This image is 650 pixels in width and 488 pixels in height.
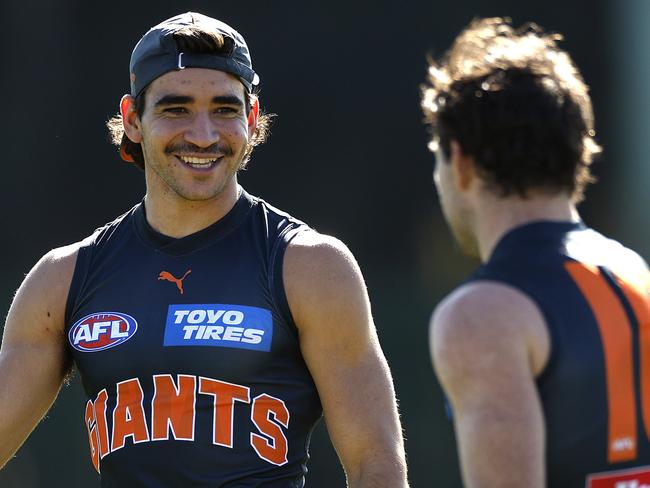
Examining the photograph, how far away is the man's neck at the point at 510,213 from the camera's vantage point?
256 cm

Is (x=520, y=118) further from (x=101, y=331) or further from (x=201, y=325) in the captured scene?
(x=101, y=331)

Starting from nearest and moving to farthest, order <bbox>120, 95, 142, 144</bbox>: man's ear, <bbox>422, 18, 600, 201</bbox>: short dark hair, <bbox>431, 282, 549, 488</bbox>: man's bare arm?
1. <bbox>431, 282, 549, 488</bbox>: man's bare arm
2. <bbox>422, 18, 600, 201</bbox>: short dark hair
3. <bbox>120, 95, 142, 144</bbox>: man's ear

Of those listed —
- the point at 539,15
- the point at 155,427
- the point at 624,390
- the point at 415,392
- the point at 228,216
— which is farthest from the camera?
the point at 539,15

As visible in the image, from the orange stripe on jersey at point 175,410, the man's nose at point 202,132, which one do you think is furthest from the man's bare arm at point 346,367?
the man's nose at point 202,132

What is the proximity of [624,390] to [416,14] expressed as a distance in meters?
6.59

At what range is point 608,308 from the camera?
2.45 m

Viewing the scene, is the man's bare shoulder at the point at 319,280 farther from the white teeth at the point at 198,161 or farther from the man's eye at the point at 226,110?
the man's eye at the point at 226,110

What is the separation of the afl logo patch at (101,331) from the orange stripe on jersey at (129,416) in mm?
129

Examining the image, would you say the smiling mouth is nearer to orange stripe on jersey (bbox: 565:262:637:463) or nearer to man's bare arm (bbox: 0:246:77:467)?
man's bare arm (bbox: 0:246:77:467)

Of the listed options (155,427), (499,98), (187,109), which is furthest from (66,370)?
(499,98)

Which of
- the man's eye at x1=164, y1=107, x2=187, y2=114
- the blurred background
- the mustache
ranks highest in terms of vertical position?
the blurred background

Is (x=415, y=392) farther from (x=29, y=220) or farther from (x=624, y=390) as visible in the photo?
(x=624, y=390)

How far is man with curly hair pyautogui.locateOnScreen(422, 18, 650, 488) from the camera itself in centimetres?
236

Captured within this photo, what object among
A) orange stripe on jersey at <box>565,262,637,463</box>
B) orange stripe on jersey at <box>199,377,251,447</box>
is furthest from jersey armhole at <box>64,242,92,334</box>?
orange stripe on jersey at <box>565,262,637,463</box>
